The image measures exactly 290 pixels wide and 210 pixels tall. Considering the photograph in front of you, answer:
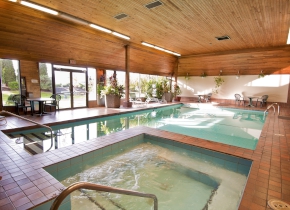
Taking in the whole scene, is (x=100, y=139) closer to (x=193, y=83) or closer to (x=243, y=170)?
(x=243, y=170)

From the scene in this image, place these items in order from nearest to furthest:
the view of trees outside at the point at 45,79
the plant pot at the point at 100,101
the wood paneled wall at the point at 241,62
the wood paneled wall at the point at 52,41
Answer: the wood paneled wall at the point at 52,41 < the view of trees outside at the point at 45,79 < the plant pot at the point at 100,101 < the wood paneled wall at the point at 241,62

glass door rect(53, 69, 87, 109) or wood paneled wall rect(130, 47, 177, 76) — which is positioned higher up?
wood paneled wall rect(130, 47, 177, 76)

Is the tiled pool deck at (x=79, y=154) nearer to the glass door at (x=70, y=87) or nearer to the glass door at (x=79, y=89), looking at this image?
the glass door at (x=70, y=87)

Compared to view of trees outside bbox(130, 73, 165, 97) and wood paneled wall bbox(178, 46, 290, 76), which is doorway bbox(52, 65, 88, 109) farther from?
wood paneled wall bbox(178, 46, 290, 76)

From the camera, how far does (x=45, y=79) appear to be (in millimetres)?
7336

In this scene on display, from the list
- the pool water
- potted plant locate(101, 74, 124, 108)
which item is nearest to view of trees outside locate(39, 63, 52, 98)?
potted plant locate(101, 74, 124, 108)

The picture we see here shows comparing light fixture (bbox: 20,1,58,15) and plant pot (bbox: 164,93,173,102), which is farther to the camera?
plant pot (bbox: 164,93,173,102)

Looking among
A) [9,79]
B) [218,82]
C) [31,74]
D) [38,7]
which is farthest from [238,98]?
[9,79]

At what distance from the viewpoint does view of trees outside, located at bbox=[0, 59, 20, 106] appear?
238 inches

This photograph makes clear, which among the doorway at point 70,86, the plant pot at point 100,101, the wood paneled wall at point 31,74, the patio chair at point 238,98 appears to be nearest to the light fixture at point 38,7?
the wood paneled wall at point 31,74

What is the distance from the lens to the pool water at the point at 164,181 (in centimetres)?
229

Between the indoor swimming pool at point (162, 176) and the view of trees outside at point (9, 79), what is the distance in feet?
16.9

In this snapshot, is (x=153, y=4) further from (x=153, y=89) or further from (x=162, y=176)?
(x=153, y=89)

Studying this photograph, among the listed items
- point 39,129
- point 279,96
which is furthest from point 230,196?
point 279,96
